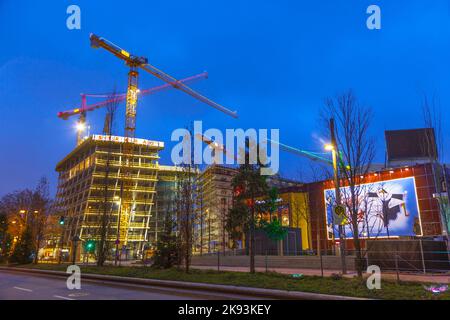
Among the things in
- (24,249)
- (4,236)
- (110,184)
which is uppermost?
(110,184)

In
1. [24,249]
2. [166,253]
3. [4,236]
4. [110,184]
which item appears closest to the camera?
[166,253]

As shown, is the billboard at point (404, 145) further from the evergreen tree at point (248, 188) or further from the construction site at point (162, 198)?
the evergreen tree at point (248, 188)

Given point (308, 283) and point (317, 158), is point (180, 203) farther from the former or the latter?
point (317, 158)

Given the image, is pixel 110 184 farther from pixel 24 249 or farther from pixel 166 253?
pixel 166 253

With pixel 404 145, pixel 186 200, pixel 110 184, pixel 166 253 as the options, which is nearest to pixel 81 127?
pixel 110 184

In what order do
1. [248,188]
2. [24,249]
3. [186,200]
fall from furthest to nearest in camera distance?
[24,249], [248,188], [186,200]

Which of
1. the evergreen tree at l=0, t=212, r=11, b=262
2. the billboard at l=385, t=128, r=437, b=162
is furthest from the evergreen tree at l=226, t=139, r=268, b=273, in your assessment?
the evergreen tree at l=0, t=212, r=11, b=262

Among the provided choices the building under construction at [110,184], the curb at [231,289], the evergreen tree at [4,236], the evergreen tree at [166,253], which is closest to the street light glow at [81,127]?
the building under construction at [110,184]

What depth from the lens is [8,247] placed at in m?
57.7

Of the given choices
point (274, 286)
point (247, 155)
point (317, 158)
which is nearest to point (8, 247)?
point (247, 155)

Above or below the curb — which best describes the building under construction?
above

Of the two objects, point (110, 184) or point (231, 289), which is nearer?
point (231, 289)

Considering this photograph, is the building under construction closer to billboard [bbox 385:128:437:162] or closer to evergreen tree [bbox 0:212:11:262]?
evergreen tree [bbox 0:212:11:262]
